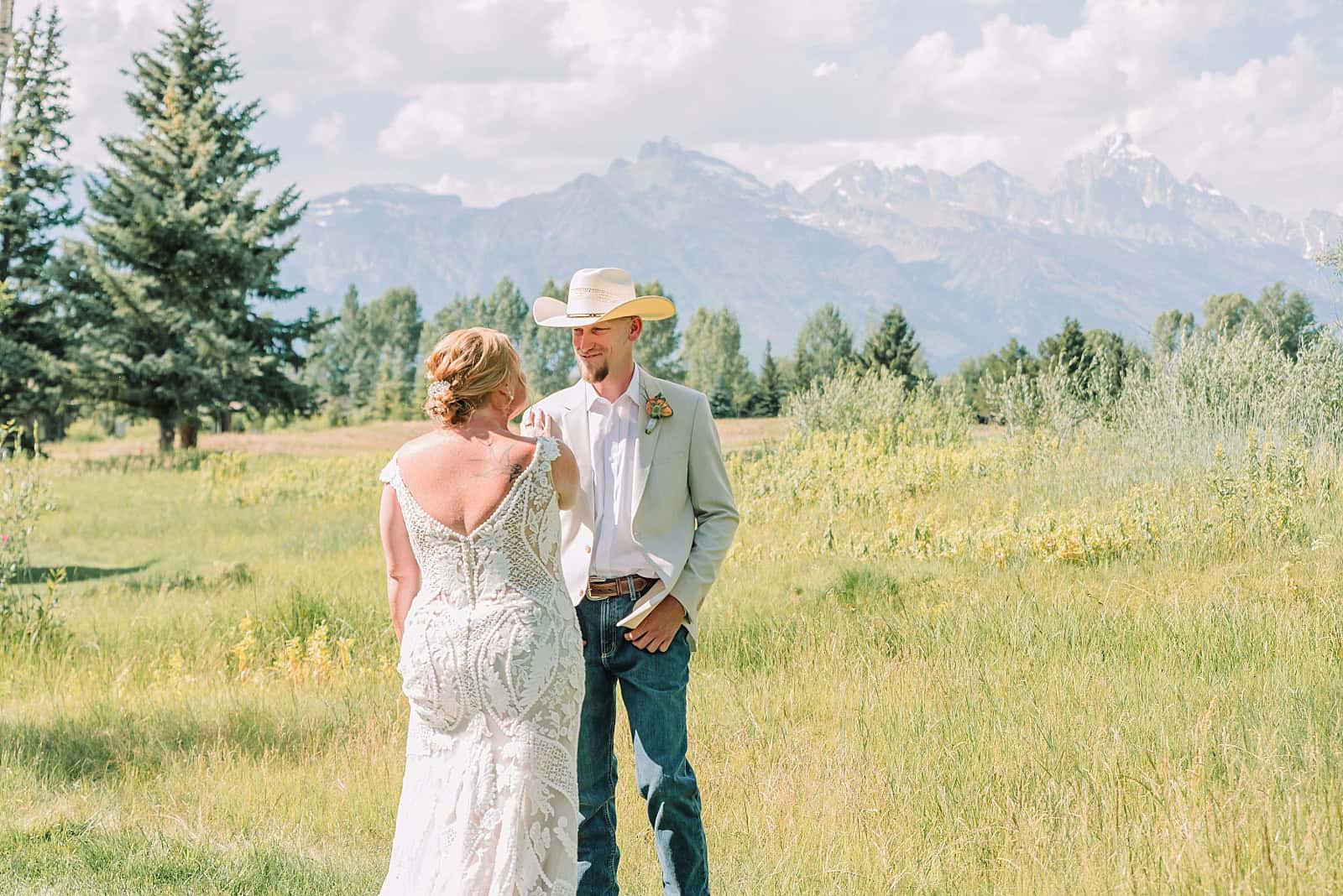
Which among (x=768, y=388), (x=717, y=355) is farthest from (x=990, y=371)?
(x=717, y=355)

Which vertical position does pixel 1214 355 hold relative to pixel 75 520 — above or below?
above

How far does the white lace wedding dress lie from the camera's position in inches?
140

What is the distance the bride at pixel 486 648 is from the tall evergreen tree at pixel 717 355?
85.5 metres

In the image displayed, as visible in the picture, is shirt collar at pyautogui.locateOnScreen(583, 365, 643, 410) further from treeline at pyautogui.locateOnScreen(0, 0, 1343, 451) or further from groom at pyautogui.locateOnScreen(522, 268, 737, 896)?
treeline at pyautogui.locateOnScreen(0, 0, 1343, 451)

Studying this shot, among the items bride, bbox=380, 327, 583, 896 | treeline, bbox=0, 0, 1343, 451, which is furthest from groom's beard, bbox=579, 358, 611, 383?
treeline, bbox=0, 0, 1343, 451

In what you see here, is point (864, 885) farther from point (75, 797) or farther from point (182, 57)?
point (182, 57)

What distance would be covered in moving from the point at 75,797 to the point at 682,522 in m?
3.74

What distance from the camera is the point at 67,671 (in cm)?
922

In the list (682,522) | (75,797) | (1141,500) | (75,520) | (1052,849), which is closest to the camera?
(682,522)

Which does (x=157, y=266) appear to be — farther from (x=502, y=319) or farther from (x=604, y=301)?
(x=502, y=319)

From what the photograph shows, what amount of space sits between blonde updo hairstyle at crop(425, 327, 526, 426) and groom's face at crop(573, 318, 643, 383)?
0.44m

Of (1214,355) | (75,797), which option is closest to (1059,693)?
(75,797)

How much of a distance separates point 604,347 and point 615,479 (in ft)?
1.50

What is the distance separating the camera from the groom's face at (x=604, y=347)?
4031 mm
